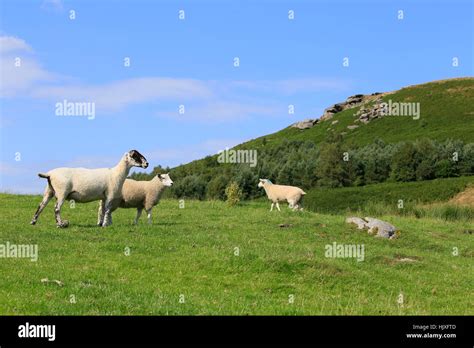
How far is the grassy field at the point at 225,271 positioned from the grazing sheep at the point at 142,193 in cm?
154

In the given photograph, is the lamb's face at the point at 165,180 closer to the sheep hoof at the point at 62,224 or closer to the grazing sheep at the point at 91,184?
the grazing sheep at the point at 91,184

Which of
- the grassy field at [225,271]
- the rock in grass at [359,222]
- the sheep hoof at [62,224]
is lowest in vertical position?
the grassy field at [225,271]

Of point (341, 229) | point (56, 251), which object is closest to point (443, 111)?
point (341, 229)

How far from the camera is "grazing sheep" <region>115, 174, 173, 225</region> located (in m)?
27.5

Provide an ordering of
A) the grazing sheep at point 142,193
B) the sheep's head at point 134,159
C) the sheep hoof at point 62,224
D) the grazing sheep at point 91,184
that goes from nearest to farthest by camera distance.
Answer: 1. the grazing sheep at point 91,184
2. the sheep hoof at point 62,224
3. the sheep's head at point 134,159
4. the grazing sheep at point 142,193

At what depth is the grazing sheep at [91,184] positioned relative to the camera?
25297mm

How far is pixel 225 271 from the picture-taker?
18844 millimetres

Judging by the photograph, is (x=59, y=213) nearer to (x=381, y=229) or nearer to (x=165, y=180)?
(x=165, y=180)

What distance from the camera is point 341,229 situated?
96.6 feet

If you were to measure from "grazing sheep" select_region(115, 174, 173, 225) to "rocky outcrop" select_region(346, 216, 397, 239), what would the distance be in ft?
32.9

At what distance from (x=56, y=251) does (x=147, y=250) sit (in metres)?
3.04

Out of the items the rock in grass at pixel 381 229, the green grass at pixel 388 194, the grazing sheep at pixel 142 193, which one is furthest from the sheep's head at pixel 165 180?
the green grass at pixel 388 194

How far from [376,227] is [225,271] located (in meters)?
13.2

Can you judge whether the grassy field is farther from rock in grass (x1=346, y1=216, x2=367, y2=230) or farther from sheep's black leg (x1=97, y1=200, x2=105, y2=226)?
sheep's black leg (x1=97, y1=200, x2=105, y2=226)
